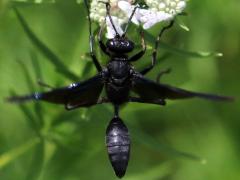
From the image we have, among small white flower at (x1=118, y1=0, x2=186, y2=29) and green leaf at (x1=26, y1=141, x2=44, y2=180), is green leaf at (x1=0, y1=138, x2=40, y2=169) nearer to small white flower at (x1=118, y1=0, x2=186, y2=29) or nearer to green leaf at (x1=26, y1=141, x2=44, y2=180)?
green leaf at (x1=26, y1=141, x2=44, y2=180)

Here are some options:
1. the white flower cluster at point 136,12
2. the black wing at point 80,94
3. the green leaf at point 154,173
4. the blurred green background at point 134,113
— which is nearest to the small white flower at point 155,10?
the white flower cluster at point 136,12

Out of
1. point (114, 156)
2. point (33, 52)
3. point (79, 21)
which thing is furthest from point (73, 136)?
point (79, 21)

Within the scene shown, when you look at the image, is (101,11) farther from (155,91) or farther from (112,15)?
(155,91)

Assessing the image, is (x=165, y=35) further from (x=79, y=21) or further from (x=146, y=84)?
(x=146, y=84)

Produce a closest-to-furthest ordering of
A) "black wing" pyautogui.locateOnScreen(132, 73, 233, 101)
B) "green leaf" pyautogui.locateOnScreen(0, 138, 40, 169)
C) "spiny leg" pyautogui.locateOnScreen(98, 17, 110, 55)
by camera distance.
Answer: "black wing" pyautogui.locateOnScreen(132, 73, 233, 101) → "spiny leg" pyautogui.locateOnScreen(98, 17, 110, 55) → "green leaf" pyautogui.locateOnScreen(0, 138, 40, 169)

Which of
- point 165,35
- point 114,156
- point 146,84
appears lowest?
point 165,35

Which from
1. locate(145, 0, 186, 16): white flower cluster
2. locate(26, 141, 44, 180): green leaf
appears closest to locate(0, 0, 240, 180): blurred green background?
locate(26, 141, 44, 180): green leaf
